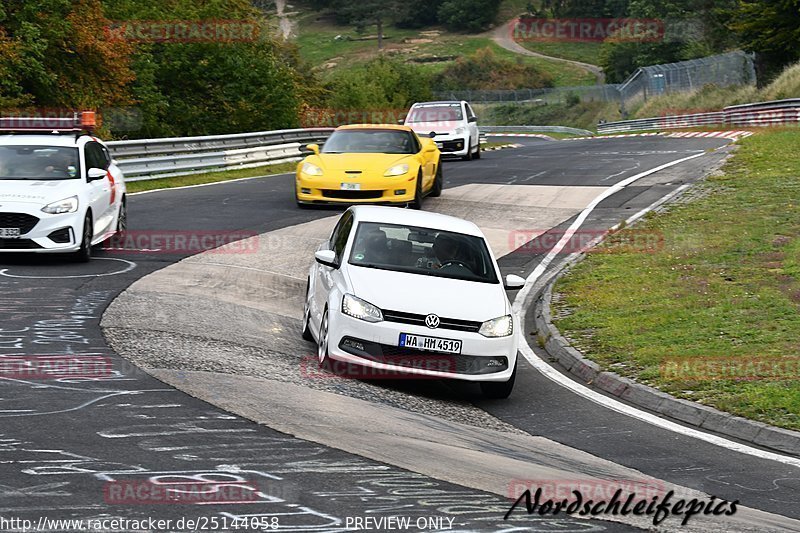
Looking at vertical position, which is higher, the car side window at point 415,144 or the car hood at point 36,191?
the car side window at point 415,144

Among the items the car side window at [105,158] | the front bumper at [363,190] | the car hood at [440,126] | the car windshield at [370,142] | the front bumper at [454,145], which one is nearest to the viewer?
the car side window at [105,158]

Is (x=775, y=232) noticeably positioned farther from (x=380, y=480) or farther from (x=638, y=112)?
(x=638, y=112)

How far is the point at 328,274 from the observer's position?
11.7 meters

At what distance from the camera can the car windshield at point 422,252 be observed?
11.6 m

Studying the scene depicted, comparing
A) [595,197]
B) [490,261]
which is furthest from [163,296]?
[595,197]

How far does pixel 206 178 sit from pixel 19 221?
14757mm

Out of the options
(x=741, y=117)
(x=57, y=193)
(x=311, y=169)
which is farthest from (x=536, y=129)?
(x=57, y=193)

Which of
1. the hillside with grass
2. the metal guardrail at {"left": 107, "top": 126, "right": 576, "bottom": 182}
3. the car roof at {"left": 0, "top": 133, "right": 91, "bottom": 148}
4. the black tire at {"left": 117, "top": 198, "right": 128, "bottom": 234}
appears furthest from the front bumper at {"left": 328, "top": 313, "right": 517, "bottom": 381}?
the hillside with grass

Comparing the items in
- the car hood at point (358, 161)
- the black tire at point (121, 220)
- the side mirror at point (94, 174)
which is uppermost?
the side mirror at point (94, 174)

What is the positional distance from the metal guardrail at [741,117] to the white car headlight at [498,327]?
112ft

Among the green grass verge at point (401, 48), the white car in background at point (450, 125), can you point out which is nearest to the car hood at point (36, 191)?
the white car in background at point (450, 125)

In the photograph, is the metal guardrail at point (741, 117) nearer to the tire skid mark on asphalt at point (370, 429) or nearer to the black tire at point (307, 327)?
the tire skid mark on asphalt at point (370, 429)

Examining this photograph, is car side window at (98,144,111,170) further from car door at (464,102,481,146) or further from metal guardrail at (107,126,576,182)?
car door at (464,102,481,146)

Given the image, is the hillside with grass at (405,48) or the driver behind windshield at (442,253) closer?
the driver behind windshield at (442,253)
